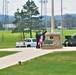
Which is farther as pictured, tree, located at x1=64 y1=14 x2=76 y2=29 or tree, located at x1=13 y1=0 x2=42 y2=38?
tree, located at x1=64 y1=14 x2=76 y2=29

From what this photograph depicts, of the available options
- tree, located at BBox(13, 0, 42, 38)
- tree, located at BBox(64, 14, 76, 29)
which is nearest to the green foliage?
tree, located at BBox(13, 0, 42, 38)

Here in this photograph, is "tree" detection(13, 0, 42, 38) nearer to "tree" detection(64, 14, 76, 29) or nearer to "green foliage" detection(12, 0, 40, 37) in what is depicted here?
"green foliage" detection(12, 0, 40, 37)

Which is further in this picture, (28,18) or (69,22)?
(69,22)

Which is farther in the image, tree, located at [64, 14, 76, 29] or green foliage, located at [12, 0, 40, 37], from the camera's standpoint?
tree, located at [64, 14, 76, 29]

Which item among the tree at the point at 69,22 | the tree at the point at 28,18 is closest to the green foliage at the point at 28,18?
the tree at the point at 28,18

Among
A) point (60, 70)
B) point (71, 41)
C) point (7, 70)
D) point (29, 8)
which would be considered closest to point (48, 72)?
point (60, 70)

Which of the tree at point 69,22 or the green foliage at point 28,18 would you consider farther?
the tree at point 69,22

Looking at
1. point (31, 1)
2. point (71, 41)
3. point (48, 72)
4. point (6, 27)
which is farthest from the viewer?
point (6, 27)

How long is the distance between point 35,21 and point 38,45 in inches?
Result: 1589

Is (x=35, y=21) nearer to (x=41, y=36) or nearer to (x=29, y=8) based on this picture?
(x=29, y=8)

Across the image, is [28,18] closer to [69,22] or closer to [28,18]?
[28,18]

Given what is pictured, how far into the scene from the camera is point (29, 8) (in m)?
77.4

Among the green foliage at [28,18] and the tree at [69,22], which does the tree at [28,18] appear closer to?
the green foliage at [28,18]

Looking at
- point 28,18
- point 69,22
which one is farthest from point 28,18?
point 69,22
